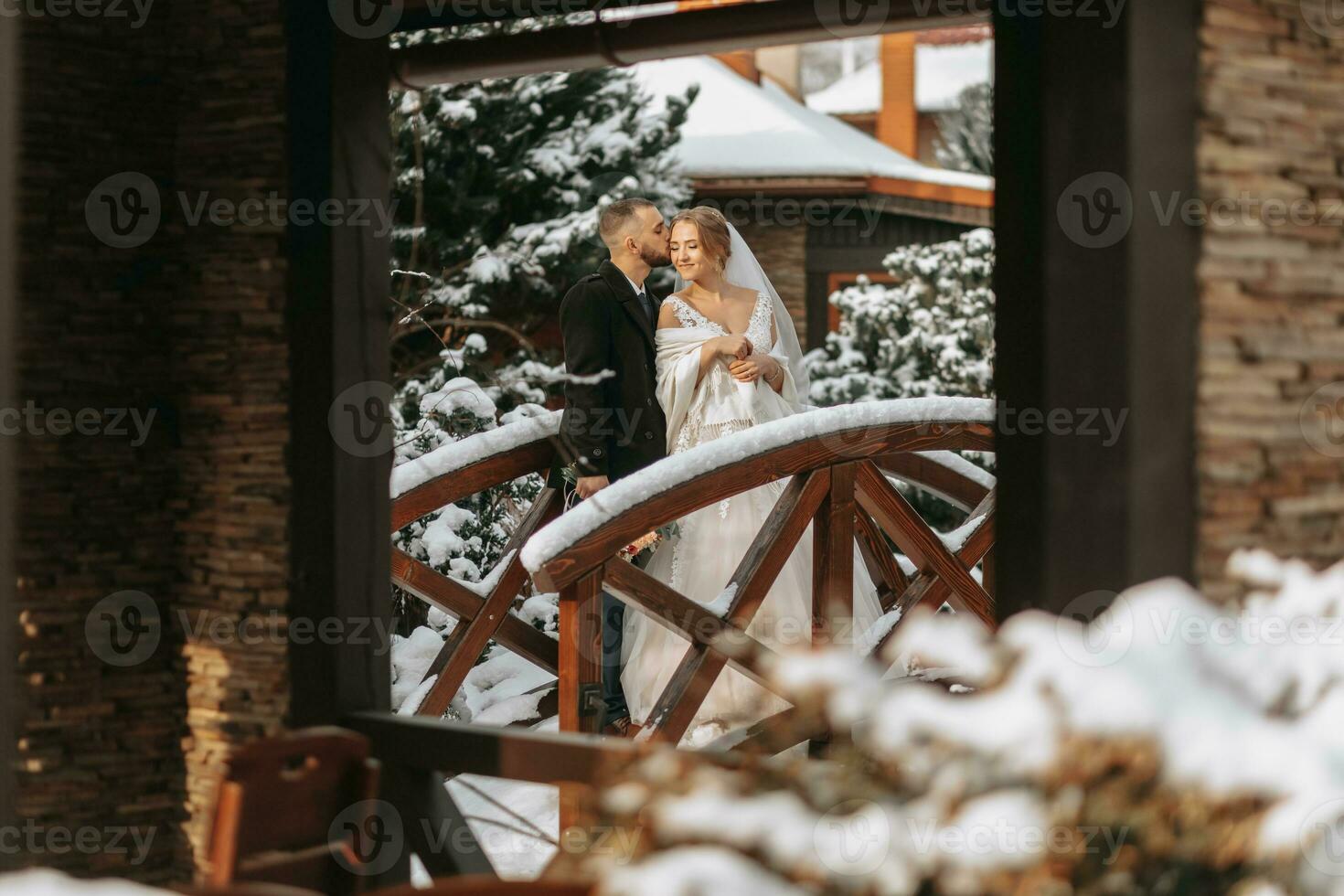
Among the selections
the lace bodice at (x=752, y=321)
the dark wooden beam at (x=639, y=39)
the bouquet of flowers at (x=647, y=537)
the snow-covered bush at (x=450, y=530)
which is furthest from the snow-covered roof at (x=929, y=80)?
the dark wooden beam at (x=639, y=39)

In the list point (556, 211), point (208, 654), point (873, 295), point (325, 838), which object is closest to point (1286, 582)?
point (325, 838)

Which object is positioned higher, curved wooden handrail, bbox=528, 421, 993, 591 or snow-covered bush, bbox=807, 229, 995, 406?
snow-covered bush, bbox=807, 229, 995, 406

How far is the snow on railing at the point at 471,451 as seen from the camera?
6.00 m

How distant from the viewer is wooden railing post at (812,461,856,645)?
583 cm

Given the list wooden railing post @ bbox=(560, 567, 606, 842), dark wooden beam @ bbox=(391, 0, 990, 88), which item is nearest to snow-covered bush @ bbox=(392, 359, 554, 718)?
wooden railing post @ bbox=(560, 567, 606, 842)

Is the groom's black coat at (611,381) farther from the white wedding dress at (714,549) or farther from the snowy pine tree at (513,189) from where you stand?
the snowy pine tree at (513,189)

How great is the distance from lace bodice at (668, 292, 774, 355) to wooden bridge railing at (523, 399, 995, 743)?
0.70 metres

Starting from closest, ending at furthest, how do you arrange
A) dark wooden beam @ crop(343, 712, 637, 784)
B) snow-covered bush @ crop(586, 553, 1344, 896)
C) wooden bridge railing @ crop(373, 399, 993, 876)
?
snow-covered bush @ crop(586, 553, 1344, 896)
dark wooden beam @ crop(343, 712, 637, 784)
wooden bridge railing @ crop(373, 399, 993, 876)

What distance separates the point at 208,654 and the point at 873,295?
11.0 meters

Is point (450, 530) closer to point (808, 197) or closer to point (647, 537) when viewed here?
point (647, 537)

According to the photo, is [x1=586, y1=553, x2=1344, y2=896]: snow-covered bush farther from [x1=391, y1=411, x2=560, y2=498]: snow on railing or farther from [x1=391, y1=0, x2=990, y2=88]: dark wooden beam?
[x1=391, y1=411, x2=560, y2=498]: snow on railing

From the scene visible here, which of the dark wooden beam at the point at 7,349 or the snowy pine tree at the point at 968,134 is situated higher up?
the snowy pine tree at the point at 968,134

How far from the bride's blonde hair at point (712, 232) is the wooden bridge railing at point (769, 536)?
1.00m

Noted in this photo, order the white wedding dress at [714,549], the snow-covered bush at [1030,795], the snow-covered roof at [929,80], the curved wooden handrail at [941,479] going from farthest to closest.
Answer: the snow-covered roof at [929,80] < the curved wooden handrail at [941,479] < the white wedding dress at [714,549] < the snow-covered bush at [1030,795]
